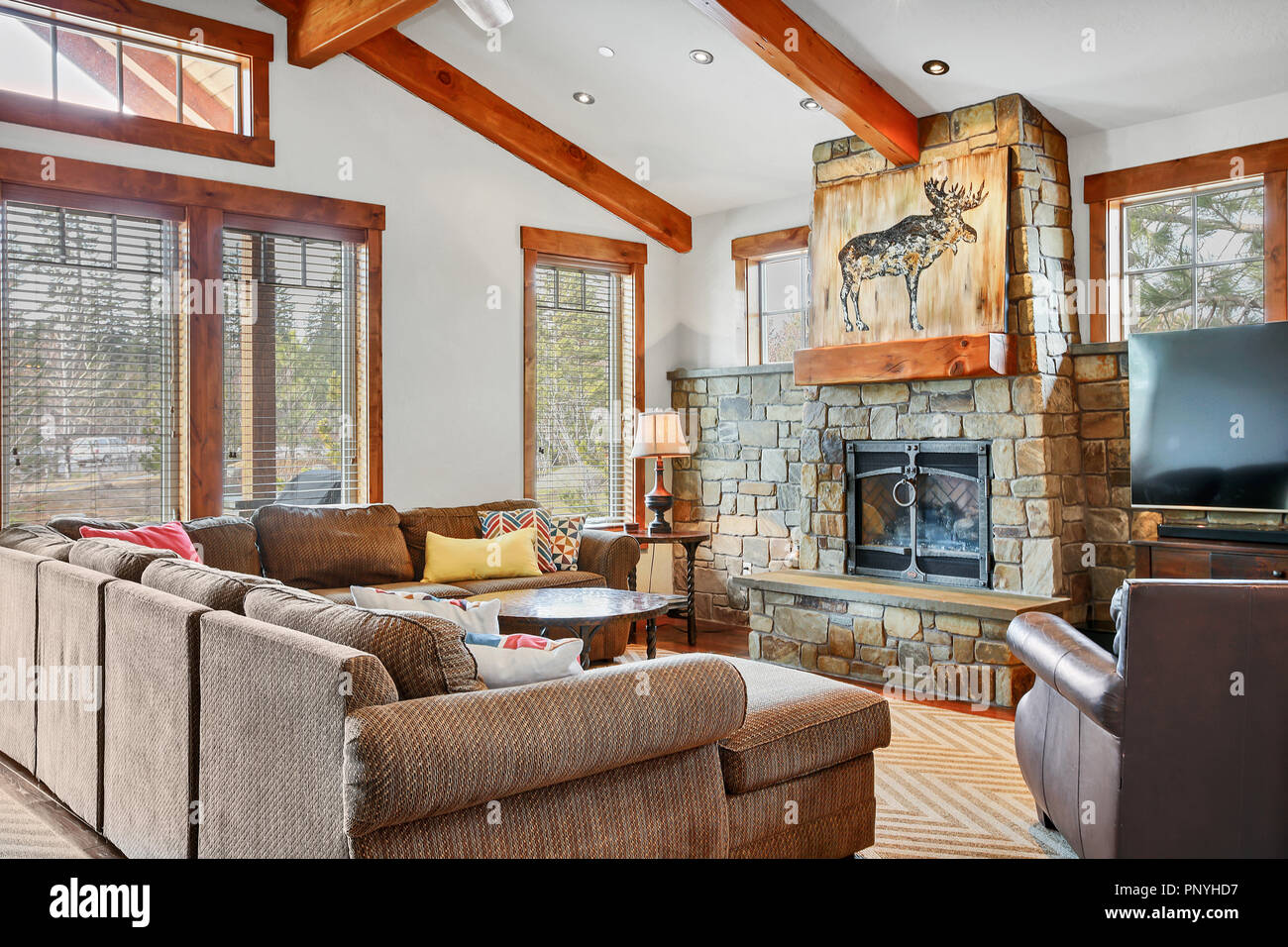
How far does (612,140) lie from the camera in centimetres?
618

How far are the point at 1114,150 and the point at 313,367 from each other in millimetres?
4216

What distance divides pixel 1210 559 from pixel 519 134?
14.2 feet

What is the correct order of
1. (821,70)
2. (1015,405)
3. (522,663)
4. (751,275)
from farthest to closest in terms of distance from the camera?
1. (751,275)
2. (1015,405)
3. (821,70)
4. (522,663)

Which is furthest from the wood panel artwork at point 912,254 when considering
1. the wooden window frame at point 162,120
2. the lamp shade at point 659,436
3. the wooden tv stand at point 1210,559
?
the wooden window frame at point 162,120

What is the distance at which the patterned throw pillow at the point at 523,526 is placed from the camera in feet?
18.2

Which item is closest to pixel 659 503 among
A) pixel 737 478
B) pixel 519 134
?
pixel 737 478

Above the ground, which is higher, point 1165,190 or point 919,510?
point 1165,190

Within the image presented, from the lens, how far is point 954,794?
3.41 metres

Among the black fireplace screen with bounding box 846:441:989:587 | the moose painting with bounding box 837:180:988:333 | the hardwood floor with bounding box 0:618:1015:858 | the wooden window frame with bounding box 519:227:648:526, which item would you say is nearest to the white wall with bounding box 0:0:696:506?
the wooden window frame with bounding box 519:227:648:526

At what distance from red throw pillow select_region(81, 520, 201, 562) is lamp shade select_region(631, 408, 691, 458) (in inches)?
106

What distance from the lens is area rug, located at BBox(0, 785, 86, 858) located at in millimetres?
2849

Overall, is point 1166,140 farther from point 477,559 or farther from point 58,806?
point 58,806

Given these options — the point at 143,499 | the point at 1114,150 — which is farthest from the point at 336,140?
the point at 1114,150
